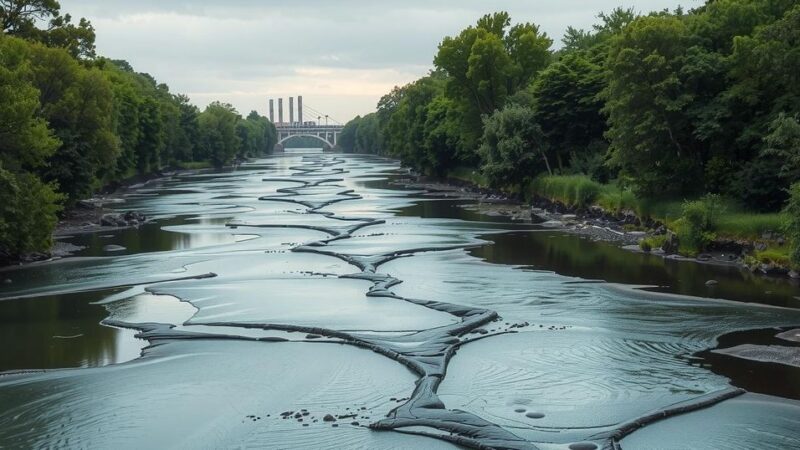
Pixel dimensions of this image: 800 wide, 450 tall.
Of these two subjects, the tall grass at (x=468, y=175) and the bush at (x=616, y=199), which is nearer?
the bush at (x=616, y=199)

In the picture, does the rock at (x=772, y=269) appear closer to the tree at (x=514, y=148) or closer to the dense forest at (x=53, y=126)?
the dense forest at (x=53, y=126)

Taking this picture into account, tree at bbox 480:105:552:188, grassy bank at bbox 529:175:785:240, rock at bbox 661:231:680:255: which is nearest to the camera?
grassy bank at bbox 529:175:785:240

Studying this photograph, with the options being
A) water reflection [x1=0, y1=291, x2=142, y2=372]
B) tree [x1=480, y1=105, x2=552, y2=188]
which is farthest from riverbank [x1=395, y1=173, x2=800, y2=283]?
water reflection [x1=0, y1=291, x2=142, y2=372]

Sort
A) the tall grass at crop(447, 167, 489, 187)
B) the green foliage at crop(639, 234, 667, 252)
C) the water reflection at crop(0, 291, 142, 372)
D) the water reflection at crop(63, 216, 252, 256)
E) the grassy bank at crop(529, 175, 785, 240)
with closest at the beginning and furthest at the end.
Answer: the water reflection at crop(0, 291, 142, 372), the grassy bank at crop(529, 175, 785, 240), the green foliage at crop(639, 234, 667, 252), the water reflection at crop(63, 216, 252, 256), the tall grass at crop(447, 167, 489, 187)

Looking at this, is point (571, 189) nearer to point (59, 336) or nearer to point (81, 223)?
point (81, 223)

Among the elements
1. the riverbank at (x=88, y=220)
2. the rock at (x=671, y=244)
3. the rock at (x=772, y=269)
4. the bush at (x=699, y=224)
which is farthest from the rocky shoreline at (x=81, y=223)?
the rock at (x=772, y=269)

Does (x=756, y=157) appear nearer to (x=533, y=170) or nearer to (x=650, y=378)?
(x=650, y=378)

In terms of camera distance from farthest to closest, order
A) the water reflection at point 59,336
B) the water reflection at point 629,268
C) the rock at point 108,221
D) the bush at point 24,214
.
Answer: the rock at point 108,221 < the bush at point 24,214 < the water reflection at point 629,268 < the water reflection at point 59,336

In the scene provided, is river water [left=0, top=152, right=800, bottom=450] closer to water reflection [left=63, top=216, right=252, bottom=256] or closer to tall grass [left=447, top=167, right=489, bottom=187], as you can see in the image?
water reflection [left=63, top=216, right=252, bottom=256]
